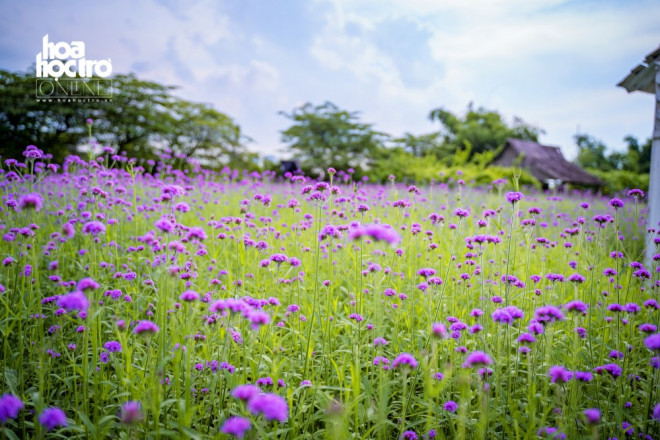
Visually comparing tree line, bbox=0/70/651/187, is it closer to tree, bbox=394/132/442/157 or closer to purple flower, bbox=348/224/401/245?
tree, bbox=394/132/442/157

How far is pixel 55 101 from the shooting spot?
19484 mm

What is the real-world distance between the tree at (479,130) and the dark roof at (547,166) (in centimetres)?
792

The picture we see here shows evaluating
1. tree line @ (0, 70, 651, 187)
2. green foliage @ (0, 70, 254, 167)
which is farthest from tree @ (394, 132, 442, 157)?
green foliage @ (0, 70, 254, 167)

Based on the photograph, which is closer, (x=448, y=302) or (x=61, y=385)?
(x=61, y=385)

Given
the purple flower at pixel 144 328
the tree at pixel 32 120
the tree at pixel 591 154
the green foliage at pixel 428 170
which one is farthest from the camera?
the tree at pixel 591 154

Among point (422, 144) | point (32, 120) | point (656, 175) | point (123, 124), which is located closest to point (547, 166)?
point (422, 144)

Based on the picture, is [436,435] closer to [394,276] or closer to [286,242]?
[394,276]

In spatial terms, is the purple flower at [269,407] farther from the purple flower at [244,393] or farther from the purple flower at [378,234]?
the purple flower at [378,234]

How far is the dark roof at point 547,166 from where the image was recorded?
87.4 ft

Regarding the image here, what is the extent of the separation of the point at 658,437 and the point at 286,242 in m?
3.90

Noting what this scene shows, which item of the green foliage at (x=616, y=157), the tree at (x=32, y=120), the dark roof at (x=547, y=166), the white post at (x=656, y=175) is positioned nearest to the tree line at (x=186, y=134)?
the tree at (x=32, y=120)

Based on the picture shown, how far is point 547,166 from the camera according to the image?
27359 millimetres

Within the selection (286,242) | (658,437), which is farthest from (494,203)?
(658,437)

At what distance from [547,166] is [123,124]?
29.1 meters
